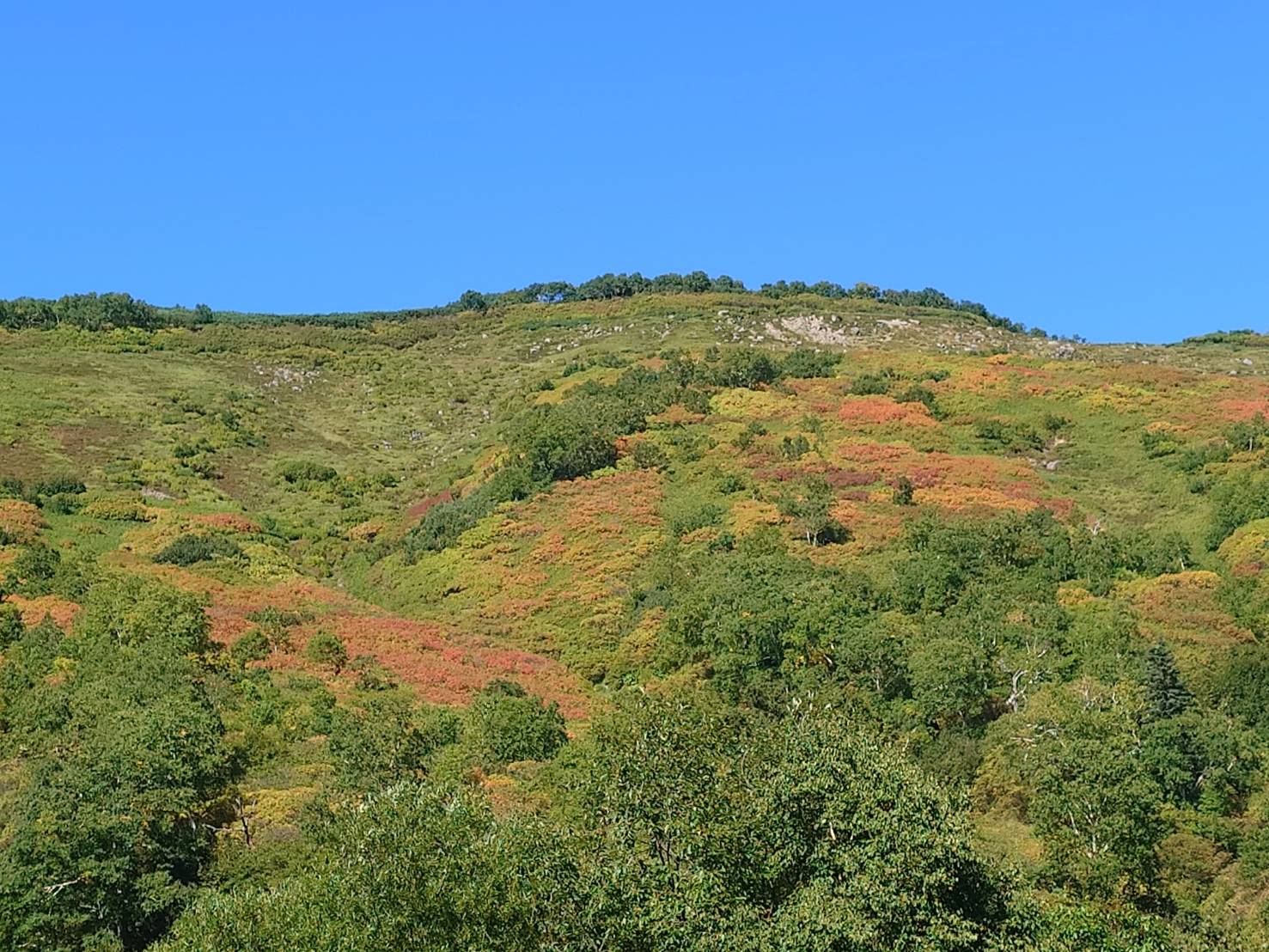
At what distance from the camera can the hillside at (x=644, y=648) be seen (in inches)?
1048

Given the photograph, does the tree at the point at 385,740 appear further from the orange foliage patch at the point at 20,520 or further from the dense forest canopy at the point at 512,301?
the dense forest canopy at the point at 512,301

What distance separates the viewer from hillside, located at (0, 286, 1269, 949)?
26.6 m

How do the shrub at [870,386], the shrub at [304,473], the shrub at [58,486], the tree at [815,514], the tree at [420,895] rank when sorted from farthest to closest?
the shrub at [870,386] → the shrub at [304,473] → the shrub at [58,486] → the tree at [815,514] → the tree at [420,895]

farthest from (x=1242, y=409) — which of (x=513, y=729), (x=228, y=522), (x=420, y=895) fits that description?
(x=420, y=895)

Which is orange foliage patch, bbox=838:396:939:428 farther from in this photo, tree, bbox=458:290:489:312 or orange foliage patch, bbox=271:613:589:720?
tree, bbox=458:290:489:312

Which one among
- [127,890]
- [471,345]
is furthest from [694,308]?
[127,890]

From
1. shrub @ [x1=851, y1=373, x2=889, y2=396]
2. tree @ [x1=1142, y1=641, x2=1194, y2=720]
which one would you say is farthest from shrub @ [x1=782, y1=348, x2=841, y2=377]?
tree @ [x1=1142, y1=641, x2=1194, y2=720]

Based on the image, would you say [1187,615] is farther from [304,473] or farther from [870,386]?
[304,473]

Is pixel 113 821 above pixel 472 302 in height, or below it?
below

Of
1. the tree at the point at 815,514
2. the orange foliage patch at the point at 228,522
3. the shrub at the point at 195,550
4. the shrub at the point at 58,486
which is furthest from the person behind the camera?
the shrub at the point at 58,486

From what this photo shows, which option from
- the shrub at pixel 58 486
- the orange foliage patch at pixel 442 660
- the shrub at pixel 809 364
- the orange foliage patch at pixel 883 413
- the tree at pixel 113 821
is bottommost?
the tree at pixel 113 821

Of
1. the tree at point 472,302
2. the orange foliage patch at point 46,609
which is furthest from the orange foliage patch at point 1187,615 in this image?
the tree at point 472,302

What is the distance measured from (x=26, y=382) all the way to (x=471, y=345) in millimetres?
46861

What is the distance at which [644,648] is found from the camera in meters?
61.0
